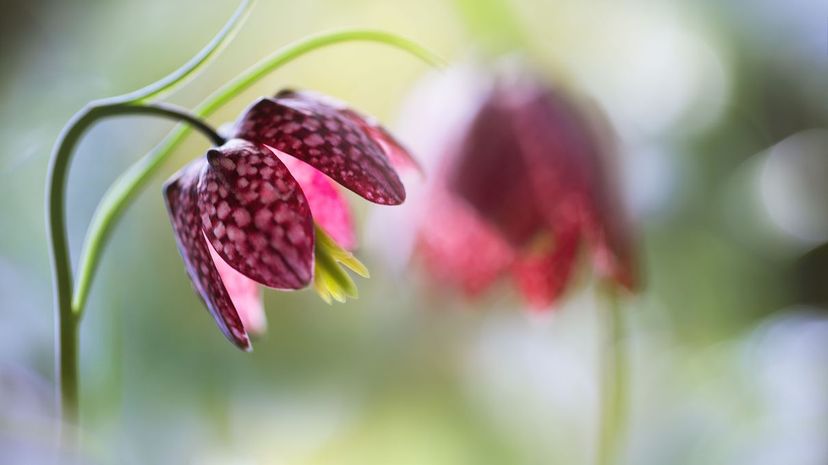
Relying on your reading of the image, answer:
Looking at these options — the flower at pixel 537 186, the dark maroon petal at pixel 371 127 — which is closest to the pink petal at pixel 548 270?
the flower at pixel 537 186

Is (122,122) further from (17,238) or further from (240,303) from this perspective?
(240,303)

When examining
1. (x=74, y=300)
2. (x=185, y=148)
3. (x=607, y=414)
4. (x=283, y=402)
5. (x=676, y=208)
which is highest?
(x=676, y=208)

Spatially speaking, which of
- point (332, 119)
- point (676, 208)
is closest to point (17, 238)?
point (332, 119)

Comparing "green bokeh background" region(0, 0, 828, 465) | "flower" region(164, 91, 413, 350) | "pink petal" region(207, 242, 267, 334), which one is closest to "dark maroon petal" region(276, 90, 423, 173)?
"flower" region(164, 91, 413, 350)

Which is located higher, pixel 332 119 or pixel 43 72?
pixel 43 72

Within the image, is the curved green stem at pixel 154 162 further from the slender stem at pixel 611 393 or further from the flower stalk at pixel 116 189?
the slender stem at pixel 611 393

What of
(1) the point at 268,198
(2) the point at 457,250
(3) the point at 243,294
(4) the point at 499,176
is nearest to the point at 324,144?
(1) the point at 268,198

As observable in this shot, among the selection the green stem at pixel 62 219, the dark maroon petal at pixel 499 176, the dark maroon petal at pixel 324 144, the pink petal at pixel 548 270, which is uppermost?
the dark maroon petal at pixel 499 176
